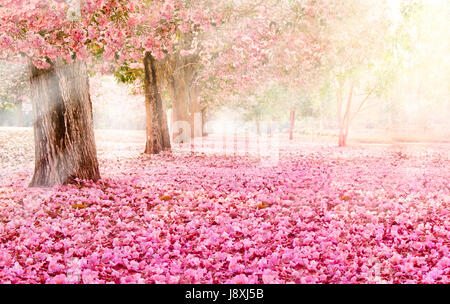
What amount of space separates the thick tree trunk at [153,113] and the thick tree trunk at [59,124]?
9.88 metres

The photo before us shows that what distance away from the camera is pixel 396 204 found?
9336 mm

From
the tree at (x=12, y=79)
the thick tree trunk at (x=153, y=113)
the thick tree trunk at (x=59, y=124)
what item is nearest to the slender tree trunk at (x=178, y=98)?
the thick tree trunk at (x=153, y=113)

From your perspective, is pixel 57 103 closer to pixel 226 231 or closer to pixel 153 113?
pixel 226 231

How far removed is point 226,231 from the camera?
24.7ft

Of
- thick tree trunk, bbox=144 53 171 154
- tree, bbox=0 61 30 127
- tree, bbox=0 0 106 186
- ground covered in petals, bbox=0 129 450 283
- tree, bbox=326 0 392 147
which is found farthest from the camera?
tree, bbox=0 61 30 127

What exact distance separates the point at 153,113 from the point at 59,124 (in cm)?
1072

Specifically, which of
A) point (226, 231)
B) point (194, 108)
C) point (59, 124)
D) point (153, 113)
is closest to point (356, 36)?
point (153, 113)

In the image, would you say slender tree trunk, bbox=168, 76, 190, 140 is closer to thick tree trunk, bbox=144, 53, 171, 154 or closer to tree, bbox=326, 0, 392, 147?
thick tree trunk, bbox=144, 53, 171, 154

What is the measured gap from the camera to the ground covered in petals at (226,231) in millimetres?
5613

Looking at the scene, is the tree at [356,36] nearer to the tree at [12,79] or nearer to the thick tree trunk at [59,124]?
the thick tree trunk at [59,124]

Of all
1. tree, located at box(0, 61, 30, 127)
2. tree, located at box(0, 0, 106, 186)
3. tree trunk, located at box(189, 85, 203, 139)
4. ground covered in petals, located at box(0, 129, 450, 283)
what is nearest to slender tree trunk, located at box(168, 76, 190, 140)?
tree trunk, located at box(189, 85, 203, 139)

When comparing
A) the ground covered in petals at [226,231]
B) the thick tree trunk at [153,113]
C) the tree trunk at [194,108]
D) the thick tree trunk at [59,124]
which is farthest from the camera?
the tree trunk at [194,108]

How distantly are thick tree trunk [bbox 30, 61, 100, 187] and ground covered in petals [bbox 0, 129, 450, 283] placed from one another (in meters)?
0.76

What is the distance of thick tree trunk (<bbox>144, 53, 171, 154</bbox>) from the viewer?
21.4 metres
